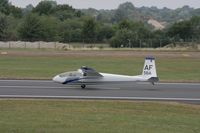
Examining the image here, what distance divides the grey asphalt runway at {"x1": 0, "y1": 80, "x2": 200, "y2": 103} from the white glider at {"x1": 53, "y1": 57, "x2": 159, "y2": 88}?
1.50 ft

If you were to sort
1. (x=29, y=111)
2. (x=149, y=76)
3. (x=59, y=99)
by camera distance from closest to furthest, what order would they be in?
1. (x=29, y=111)
2. (x=59, y=99)
3. (x=149, y=76)

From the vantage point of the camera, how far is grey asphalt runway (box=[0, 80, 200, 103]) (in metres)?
28.8

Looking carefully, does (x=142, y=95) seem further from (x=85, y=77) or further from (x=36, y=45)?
(x=36, y=45)

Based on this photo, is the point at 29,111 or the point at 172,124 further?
the point at 29,111

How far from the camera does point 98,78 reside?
33844 millimetres

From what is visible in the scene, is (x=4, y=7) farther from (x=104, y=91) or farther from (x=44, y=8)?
(x=104, y=91)

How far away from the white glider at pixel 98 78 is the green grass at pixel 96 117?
7.77m

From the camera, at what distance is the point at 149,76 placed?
3353 cm

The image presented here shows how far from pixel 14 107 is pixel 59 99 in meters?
4.89

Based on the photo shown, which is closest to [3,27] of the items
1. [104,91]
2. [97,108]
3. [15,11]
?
[15,11]

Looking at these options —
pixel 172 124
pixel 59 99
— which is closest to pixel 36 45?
pixel 59 99

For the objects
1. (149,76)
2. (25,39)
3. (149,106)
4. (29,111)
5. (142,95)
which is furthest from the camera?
(25,39)

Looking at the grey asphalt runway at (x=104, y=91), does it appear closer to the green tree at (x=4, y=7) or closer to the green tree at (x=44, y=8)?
the green tree at (x=4, y=7)

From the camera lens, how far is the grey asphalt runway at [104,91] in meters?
28.8
